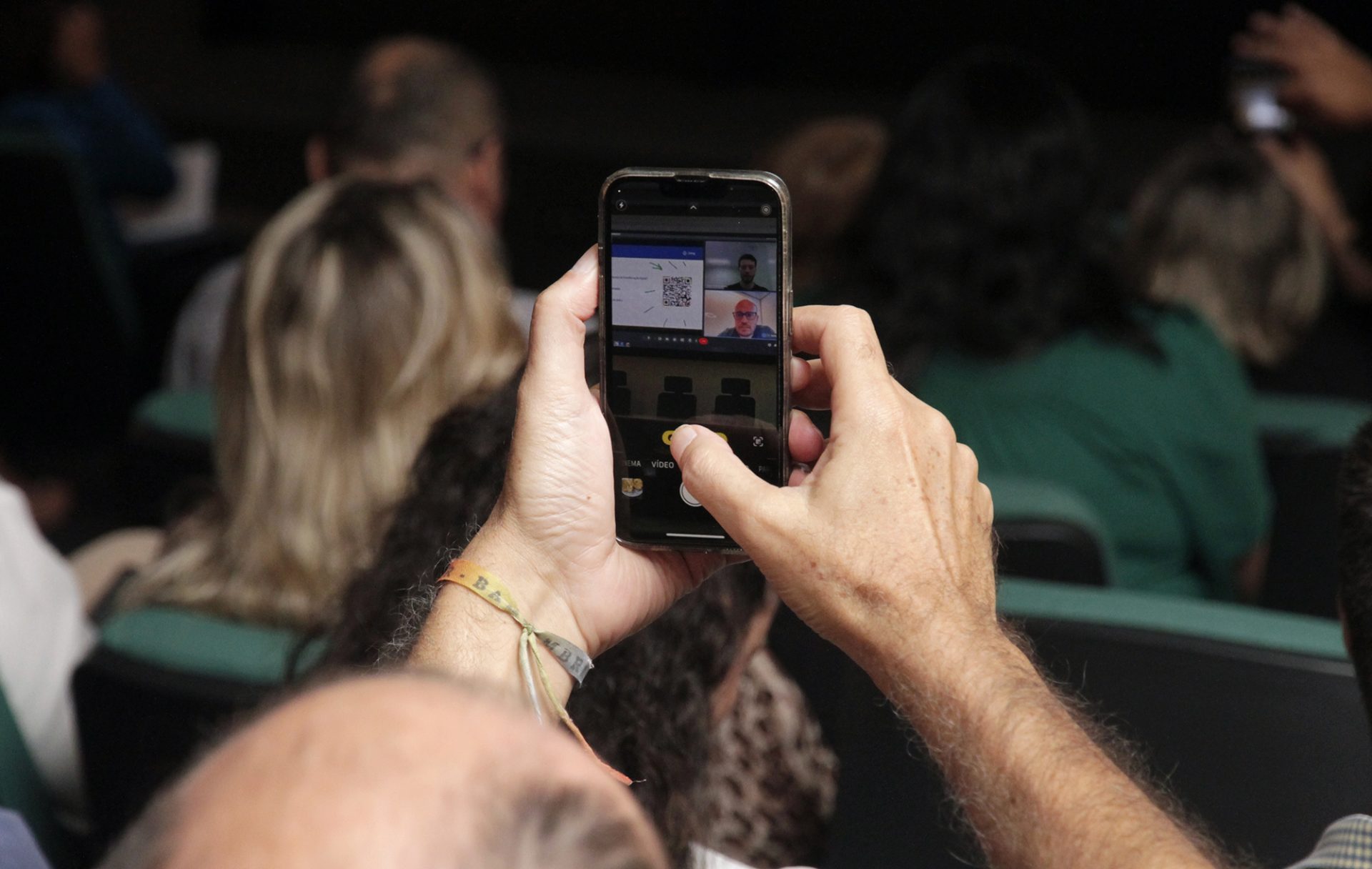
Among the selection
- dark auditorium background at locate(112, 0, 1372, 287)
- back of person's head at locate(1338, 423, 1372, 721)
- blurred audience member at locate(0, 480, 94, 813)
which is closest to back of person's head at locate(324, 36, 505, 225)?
blurred audience member at locate(0, 480, 94, 813)

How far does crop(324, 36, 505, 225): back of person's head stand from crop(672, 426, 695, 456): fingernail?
1761 millimetres

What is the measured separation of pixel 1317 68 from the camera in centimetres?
208

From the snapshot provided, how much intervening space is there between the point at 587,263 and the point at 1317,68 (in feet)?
5.66

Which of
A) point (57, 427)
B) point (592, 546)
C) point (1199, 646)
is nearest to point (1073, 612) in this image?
point (1199, 646)

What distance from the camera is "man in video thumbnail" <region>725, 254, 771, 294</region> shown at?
866 millimetres

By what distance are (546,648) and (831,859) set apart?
1.75 ft

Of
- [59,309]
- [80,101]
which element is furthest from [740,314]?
[80,101]

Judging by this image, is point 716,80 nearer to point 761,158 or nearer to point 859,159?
point 761,158

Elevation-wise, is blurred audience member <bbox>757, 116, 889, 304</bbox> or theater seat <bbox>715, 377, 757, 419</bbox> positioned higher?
theater seat <bbox>715, 377, 757, 419</bbox>

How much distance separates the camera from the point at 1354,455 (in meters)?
0.91

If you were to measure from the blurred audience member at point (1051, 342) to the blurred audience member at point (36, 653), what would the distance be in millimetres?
1269

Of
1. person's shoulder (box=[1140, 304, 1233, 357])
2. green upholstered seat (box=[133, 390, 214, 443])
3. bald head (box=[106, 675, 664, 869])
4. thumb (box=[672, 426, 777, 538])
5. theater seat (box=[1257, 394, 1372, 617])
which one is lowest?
theater seat (box=[1257, 394, 1372, 617])

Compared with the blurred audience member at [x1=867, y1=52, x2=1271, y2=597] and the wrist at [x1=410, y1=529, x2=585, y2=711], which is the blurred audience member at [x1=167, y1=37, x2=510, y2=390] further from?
the wrist at [x1=410, y1=529, x2=585, y2=711]

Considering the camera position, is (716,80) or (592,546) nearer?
(592,546)
